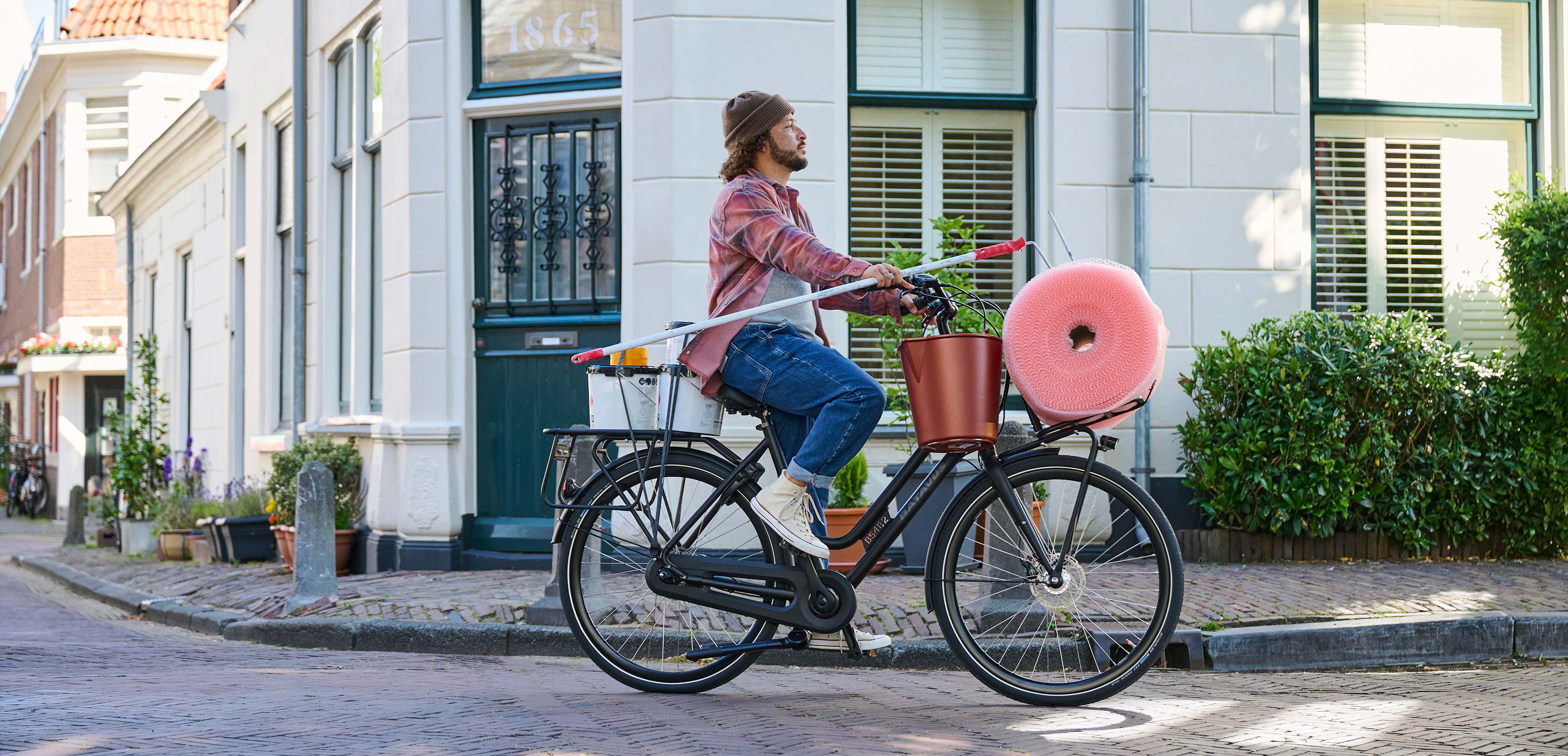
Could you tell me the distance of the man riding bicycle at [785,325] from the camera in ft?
13.1

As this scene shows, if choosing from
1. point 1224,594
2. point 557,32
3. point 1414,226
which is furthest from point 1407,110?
point 557,32

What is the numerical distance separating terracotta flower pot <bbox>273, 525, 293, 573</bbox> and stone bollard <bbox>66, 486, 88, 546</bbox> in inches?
275

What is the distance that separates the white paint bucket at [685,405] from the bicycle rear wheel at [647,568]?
0.10 meters

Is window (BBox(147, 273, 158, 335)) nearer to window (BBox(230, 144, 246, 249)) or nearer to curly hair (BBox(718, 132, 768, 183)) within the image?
window (BBox(230, 144, 246, 249))

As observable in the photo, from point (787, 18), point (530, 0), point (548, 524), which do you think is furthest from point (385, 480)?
point (787, 18)

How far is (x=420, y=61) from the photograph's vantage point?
842 cm

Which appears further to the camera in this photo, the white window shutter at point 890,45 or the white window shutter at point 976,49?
the white window shutter at point 976,49

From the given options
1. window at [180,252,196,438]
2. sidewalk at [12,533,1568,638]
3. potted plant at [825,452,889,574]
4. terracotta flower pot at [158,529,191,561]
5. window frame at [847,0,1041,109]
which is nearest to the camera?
sidewalk at [12,533,1568,638]

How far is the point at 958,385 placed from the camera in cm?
393

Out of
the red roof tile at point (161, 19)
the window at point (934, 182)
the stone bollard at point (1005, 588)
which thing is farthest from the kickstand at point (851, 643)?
the red roof tile at point (161, 19)

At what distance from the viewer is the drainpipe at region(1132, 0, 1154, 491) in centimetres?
790

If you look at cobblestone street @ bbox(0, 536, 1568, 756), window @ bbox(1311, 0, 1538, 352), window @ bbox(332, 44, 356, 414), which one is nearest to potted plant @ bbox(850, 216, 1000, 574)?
cobblestone street @ bbox(0, 536, 1568, 756)

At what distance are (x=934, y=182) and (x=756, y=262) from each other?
4266 mm

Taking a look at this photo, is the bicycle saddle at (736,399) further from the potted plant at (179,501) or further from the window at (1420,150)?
the potted plant at (179,501)
